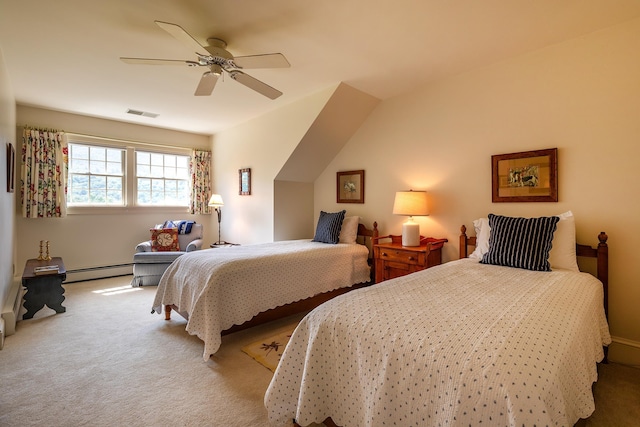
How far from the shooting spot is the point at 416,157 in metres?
3.65

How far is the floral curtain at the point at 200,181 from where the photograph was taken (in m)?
5.80

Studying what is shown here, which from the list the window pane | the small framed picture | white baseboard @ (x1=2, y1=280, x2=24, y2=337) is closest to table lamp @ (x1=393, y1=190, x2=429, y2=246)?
the small framed picture

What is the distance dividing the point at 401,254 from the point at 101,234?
4.62 metres

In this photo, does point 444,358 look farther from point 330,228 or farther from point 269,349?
point 330,228

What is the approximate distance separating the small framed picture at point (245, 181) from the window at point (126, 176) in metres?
1.37

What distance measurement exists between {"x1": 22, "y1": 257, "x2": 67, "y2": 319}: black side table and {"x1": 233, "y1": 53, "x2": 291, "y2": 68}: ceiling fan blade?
2.96m

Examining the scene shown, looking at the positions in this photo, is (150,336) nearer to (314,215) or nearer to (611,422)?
(314,215)

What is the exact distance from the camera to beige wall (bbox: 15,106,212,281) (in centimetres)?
438

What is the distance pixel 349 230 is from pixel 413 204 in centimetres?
99

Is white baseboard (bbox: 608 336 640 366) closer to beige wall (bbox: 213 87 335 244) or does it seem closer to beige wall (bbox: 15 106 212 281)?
beige wall (bbox: 213 87 335 244)

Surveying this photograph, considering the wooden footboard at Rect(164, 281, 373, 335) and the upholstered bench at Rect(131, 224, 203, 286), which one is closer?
the wooden footboard at Rect(164, 281, 373, 335)

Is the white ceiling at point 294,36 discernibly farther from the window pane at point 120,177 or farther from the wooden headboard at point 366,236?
the wooden headboard at point 366,236

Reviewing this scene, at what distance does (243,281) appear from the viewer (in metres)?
2.68

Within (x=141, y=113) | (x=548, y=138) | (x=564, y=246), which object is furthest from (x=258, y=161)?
(x=564, y=246)
